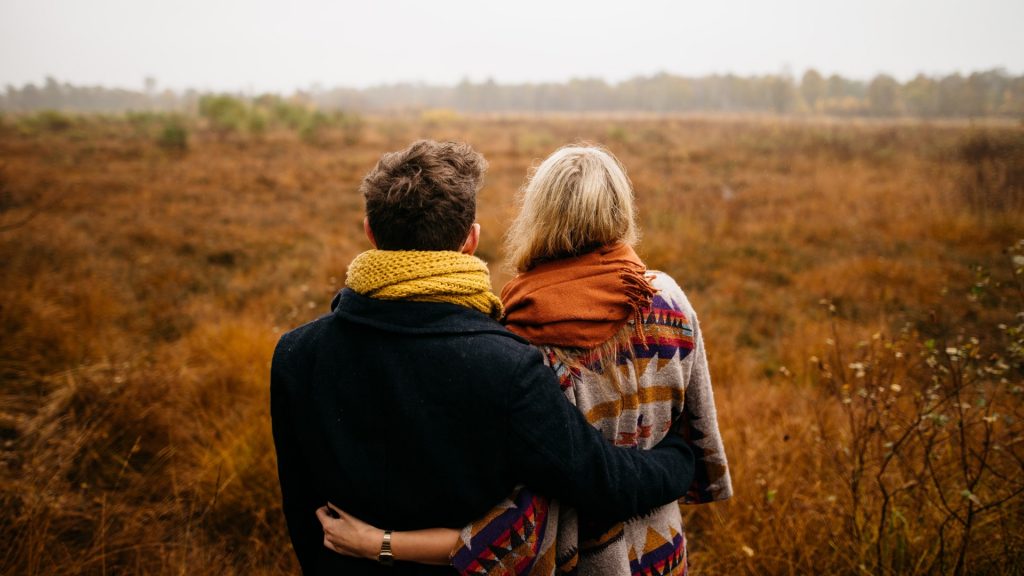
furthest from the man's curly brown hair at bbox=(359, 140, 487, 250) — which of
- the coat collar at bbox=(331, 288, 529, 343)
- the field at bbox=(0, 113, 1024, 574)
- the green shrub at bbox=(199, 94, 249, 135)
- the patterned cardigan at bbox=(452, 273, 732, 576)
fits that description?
the green shrub at bbox=(199, 94, 249, 135)

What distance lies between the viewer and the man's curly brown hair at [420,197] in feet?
3.65

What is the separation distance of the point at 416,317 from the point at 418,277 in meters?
0.09

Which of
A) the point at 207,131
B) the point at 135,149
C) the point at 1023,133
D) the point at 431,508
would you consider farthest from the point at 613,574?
the point at 207,131

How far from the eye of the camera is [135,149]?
18.8m

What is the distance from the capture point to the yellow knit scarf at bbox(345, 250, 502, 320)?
3.56 ft

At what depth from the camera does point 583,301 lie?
4.26 feet

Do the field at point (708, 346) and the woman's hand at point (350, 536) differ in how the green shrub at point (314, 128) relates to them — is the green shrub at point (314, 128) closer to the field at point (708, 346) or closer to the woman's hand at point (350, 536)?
the field at point (708, 346)

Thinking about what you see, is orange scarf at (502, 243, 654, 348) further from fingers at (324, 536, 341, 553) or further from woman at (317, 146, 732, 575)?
fingers at (324, 536, 341, 553)

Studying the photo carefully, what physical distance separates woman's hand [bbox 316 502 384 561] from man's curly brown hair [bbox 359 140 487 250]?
67cm

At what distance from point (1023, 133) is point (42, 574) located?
20.1 metres

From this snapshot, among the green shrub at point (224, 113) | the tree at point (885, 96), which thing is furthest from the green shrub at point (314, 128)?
the tree at point (885, 96)

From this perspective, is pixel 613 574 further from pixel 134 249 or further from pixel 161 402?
pixel 134 249

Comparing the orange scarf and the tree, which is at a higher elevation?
the tree

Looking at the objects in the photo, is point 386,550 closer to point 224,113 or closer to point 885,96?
point 224,113
